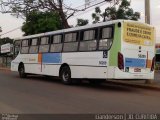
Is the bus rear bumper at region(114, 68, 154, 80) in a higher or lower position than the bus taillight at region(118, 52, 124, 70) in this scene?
lower

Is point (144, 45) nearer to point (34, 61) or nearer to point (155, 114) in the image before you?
point (155, 114)

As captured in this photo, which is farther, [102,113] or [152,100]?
[152,100]

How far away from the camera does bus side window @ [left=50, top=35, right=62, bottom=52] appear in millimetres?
18628

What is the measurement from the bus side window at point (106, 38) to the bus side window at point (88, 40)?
399 mm

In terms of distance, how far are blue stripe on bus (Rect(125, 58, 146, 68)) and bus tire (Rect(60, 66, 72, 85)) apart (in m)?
3.63

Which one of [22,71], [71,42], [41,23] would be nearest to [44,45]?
[71,42]

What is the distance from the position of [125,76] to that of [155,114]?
214 inches

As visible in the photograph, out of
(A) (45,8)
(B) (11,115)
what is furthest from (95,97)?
(A) (45,8)

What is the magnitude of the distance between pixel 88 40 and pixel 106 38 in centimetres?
130

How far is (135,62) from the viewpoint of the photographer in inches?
594

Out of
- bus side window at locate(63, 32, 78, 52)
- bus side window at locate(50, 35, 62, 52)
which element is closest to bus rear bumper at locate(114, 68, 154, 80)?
bus side window at locate(63, 32, 78, 52)

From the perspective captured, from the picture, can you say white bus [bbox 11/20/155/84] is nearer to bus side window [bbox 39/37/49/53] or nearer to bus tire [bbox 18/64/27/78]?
bus side window [bbox 39/37/49/53]

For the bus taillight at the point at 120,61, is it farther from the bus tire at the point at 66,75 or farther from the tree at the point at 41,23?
the tree at the point at 41,23

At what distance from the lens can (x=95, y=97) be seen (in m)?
12.8
